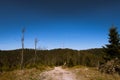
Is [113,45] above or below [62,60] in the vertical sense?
above

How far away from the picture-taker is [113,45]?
108 ft

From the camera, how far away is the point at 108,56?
32.5 metres

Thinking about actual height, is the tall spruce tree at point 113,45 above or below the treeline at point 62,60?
above

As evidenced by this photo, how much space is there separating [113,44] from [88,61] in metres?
54.1

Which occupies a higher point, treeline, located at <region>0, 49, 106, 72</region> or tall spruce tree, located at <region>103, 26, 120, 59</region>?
tall spruce tree, located at <region>103, 26, 120, 59</region>

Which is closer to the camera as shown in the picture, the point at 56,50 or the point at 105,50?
the point at 105,50

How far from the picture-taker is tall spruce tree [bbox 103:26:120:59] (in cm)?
3269

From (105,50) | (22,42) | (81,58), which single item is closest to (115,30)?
(105,50)

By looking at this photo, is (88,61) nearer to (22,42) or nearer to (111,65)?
(22,42)

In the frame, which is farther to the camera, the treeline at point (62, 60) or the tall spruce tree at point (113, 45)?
the treeline at point (62, 60)

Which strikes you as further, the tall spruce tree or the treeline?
the treeline

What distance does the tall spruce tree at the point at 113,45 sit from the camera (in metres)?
32.7

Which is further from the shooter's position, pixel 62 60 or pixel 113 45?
pixel 62 60

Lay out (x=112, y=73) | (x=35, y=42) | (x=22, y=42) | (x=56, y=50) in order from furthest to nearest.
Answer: (x=56, y=50) → (x=35, y=42) → (x=22, y=42) → (x=112, y=73)
